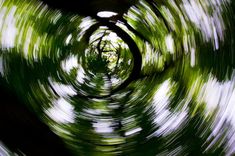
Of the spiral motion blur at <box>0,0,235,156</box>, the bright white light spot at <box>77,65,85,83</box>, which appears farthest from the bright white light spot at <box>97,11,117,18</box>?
the bright white light spot at <box>77,65,85,83</box>

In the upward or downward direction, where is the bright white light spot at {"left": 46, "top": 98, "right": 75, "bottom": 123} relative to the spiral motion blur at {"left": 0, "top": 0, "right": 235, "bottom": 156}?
downward

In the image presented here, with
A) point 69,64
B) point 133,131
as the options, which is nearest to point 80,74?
point 69,64

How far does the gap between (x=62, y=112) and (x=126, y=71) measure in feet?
0.41

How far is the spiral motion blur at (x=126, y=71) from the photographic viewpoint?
50 cm

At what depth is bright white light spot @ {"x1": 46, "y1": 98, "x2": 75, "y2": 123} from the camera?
0.56 metres

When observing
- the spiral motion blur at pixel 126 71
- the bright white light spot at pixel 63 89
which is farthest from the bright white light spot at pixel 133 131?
the bright white light spot at pixel 63 89

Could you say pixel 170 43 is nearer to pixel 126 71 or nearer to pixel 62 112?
pixel 126 71

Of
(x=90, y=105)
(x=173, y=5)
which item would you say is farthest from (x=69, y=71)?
(x=173, y=5)

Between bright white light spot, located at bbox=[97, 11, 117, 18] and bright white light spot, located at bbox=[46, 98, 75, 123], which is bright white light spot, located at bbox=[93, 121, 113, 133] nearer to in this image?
bright white light spot, located at bbox=[46, 98, 75, 123]

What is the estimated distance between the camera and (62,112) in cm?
57

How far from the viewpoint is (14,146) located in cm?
50

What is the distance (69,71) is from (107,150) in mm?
163

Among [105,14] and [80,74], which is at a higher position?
[105,14]

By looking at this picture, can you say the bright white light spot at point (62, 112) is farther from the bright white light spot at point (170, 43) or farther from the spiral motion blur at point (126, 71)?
the bright white light spot at point (170, 43)
